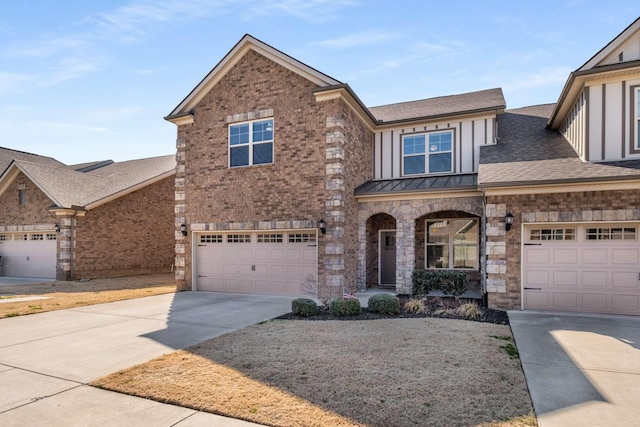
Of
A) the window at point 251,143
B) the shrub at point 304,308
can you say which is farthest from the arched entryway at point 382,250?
the shrub at point 304,308

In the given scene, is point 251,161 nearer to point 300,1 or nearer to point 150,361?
point 300,1

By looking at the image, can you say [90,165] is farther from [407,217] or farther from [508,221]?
[508,221]

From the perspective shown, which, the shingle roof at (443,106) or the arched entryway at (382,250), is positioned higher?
the shingle roof at (443,106)

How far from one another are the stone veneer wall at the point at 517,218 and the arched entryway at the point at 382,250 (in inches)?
210

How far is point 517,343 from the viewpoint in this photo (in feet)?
23.6

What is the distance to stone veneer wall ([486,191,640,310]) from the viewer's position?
971cm

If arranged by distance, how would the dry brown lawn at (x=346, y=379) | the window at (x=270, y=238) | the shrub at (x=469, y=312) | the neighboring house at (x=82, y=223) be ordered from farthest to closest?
the neighboring house at (x=82, y=223)
the window at (x=270, y=238)
the shrub at (x=469, y=312)
the dry brown lawn at (x=346, y=379)

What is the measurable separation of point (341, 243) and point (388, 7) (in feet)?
22.5

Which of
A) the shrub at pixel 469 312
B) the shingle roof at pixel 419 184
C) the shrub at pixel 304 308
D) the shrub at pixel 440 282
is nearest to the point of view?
the shrub at pixel 469 312

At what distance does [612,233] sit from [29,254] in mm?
24962

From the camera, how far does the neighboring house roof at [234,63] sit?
42.6 feet

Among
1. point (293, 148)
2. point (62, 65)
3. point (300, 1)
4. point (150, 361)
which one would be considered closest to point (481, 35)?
point (300, 1)

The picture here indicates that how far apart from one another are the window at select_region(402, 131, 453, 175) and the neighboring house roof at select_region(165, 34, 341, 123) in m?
4.40

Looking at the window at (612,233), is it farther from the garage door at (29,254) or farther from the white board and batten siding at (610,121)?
the garage door at (29,254)
